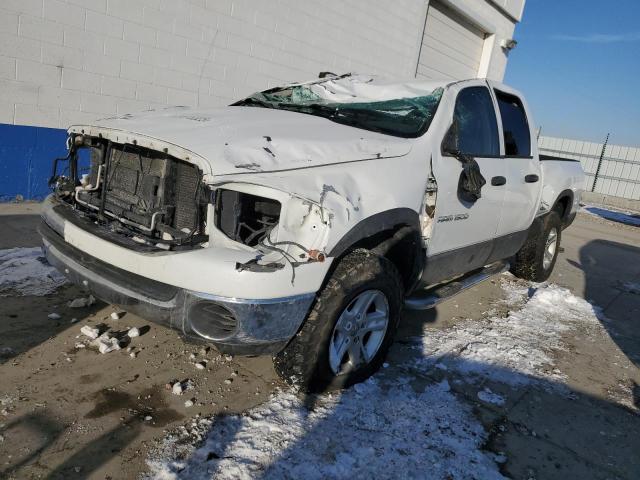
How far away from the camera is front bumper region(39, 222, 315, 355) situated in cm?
239

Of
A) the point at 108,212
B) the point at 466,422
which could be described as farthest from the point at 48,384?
the point at 466,422

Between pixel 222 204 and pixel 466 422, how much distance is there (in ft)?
5.92

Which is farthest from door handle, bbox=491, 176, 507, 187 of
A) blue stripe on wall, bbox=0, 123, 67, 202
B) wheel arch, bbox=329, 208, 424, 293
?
blue stripe on wall, bbox=0, 123, 67, 202

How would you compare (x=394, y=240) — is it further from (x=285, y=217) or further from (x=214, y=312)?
(x=214, y=312)

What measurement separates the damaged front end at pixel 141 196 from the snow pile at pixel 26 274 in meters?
1.02

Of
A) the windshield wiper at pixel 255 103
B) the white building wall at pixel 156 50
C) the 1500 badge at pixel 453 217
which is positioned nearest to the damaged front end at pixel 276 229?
the 1500 badge at pixel 453 217

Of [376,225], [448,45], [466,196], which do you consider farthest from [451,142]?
[448,45]

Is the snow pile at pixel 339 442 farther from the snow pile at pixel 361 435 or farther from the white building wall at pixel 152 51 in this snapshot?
the white building wall at pixel 152 51

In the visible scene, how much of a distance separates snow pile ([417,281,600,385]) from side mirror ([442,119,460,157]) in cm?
142

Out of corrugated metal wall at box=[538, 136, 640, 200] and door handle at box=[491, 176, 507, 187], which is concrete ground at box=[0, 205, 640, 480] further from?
corrugated metal wall at box=[538, 136, 640, 200]

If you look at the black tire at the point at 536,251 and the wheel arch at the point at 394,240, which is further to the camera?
the black tire at the point at 536,251

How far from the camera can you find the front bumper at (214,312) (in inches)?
94.3

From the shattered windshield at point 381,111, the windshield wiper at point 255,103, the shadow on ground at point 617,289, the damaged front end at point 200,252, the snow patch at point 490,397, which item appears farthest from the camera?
the shadow on ground at point 617,289

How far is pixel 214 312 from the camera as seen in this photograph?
244cm
